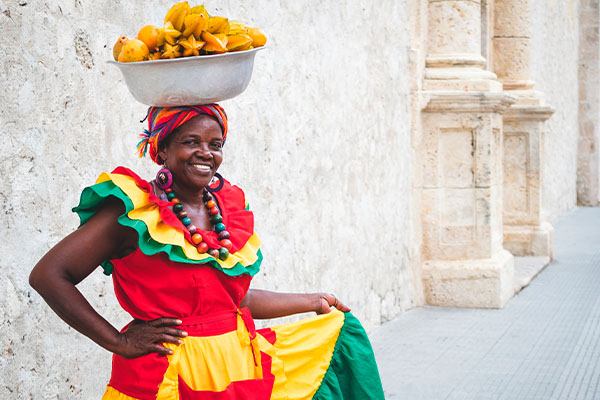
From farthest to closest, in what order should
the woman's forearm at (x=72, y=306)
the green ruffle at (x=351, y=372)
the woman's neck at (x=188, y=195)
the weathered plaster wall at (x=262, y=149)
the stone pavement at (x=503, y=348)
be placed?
the stone pavement at (x=503, y=348) < the weathered plaster wall at (x=262, y=149) < the green ruffle at (x=351, y=372) < the woman's neck at (x=188, y=195) < the woman's forearm at (x=72, y=306)

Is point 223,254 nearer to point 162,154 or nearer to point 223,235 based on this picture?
point 223,235

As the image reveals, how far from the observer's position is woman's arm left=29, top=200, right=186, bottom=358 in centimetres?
193

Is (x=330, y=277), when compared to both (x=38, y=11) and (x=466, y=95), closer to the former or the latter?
(x=466, y=95)

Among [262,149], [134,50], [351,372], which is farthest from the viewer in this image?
[262,149]

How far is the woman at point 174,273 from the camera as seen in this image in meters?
2.00

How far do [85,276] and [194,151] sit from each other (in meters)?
0.42

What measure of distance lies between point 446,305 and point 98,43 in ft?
14.3

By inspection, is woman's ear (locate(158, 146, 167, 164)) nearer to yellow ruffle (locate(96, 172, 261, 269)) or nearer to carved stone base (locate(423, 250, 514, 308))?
yellow ruffle (locate(96, 172, 261, 269))

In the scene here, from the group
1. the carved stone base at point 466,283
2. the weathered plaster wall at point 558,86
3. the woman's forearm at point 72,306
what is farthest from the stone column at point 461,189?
the woman's forearm at point 72,306

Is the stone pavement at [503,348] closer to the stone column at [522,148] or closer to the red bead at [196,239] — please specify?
the stone column at [522,148]

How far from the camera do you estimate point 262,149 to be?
14.4ft

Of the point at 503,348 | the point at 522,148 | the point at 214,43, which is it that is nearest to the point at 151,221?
the point at 214,43

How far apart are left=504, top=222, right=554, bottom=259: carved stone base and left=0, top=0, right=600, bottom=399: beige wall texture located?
21 mm

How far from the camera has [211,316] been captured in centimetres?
216
